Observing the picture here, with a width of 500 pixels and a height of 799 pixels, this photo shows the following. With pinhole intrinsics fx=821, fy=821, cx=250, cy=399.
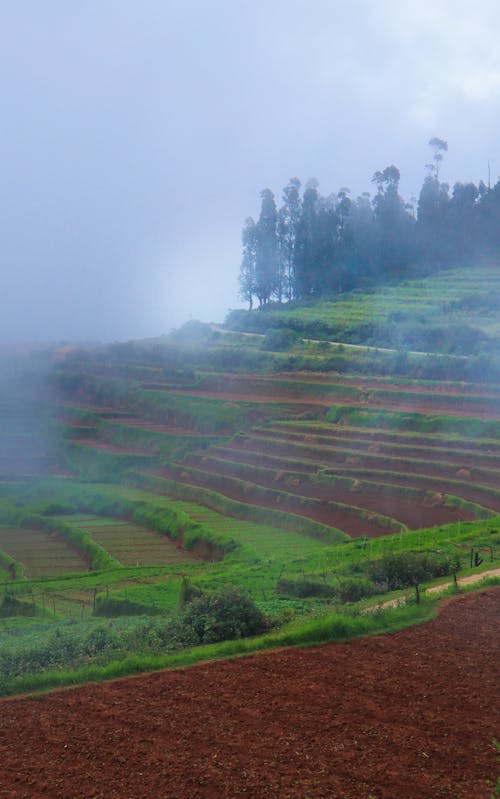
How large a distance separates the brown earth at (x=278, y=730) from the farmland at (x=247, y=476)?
1.16 m

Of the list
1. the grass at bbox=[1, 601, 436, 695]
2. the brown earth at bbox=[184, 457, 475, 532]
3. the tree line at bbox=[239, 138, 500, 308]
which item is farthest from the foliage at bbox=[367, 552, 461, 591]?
the tree line at bbox=[239, 138, 500, 308]

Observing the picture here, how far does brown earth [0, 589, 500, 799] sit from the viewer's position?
9031mm

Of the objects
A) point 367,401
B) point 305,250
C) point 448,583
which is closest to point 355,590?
point 448,583

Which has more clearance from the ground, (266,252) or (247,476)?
(266,252)

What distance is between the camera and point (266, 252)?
96625 millimetres

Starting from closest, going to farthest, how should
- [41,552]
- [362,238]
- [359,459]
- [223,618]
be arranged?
[223,618] → [41,552] → [359,459] → [362,238]

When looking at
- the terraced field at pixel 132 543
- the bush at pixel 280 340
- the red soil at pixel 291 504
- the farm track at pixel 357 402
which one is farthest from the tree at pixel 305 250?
the terraced field at pixel 132 543

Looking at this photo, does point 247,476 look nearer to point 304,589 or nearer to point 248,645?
point 304,589

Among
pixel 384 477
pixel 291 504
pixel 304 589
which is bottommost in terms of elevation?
pixel 291 504

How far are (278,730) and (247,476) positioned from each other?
120 feet

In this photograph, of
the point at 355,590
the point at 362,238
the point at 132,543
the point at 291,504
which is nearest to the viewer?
the point at 355,590

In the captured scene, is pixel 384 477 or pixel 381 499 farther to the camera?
pixel 384 477

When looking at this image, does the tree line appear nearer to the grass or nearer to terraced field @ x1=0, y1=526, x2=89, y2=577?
terraced field @ x1=0, y1=526, x2=89, y2=577

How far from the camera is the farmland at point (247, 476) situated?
20188 millimetres
